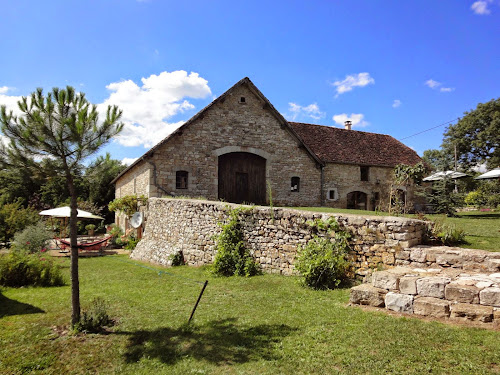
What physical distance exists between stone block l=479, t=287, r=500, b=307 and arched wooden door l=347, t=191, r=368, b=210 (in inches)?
589

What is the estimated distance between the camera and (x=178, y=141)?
571 inches

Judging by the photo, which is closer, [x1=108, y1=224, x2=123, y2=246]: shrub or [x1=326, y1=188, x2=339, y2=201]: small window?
[x1=108, y1=224, x2=123, y2=246]: shrub

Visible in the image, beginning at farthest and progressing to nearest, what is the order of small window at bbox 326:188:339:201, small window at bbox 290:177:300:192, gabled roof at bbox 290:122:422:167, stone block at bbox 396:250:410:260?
gabled roof at bbox 290:122:422:167 < small window at bbox 326:188:339:201 < small window at bbox 290:177:300:192 < stone block at bbox 396:250:410:260

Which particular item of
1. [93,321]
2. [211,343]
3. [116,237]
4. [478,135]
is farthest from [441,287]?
[478,135]

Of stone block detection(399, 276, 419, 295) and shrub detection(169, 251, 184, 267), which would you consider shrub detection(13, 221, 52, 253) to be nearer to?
shrub detection(169, 251, 184, 267)

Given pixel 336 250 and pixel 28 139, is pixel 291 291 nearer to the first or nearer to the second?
pixel 336 250

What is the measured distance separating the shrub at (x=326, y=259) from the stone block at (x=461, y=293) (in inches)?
90.7

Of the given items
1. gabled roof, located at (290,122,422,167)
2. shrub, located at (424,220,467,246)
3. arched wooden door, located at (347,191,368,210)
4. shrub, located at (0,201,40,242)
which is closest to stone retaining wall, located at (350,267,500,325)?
shrub, located at (424,220,467,246)

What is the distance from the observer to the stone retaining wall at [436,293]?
4.26 metres

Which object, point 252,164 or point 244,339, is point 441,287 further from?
point 252,164

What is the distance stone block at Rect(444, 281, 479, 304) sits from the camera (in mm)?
4363

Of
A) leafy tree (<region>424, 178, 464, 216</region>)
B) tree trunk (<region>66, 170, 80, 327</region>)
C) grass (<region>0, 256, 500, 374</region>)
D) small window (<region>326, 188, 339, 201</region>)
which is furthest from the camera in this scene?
small window (<region>326, 188, 339, 201</region>)

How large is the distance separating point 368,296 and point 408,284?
0.71 meters

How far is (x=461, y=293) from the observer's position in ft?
14.6
